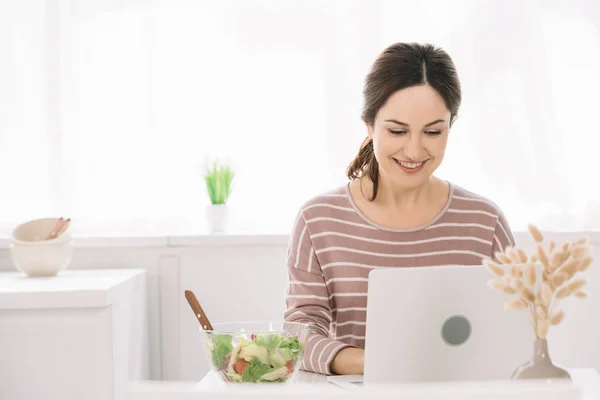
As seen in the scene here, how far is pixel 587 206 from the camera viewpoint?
8.96ft

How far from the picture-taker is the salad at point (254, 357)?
50.6 inches

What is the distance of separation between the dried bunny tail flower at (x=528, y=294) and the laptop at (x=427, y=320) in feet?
0.45

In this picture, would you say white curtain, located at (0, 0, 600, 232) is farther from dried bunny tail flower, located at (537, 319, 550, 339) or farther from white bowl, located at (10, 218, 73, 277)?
dried bunny tail flower, located at (537, 319, 550, 339)

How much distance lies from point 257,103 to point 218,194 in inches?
13.2

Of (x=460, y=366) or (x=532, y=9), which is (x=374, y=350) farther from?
(x=532, y=9)

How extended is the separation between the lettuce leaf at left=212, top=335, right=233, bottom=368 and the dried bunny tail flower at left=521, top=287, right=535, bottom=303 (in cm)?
47

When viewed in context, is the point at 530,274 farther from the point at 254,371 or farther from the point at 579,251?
the point at 254,371

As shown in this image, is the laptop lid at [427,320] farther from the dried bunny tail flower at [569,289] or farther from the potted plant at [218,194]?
the potted plant at [218,194]

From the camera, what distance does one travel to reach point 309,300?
1.84 m

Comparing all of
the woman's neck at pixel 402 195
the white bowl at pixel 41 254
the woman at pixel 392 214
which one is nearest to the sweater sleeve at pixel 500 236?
the woman at pixel 392 214

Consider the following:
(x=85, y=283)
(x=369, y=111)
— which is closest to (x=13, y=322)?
(x=85, y=283)

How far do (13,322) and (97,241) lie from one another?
21.6 inches

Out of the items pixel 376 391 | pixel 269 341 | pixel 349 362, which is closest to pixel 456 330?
pixel 269 341

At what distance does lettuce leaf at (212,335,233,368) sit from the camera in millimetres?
1310
